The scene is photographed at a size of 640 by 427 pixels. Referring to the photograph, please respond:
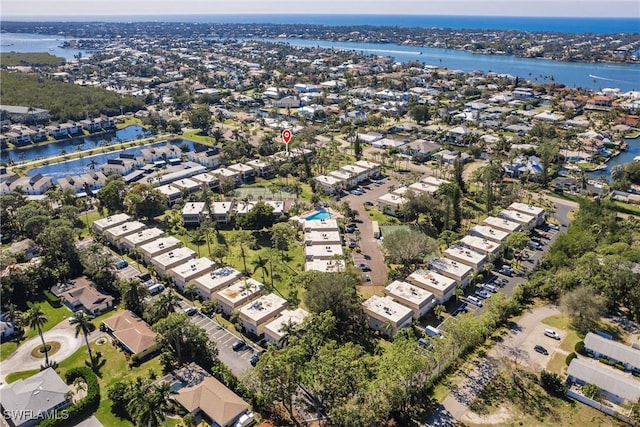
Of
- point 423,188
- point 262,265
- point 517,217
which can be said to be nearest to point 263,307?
point 262,265

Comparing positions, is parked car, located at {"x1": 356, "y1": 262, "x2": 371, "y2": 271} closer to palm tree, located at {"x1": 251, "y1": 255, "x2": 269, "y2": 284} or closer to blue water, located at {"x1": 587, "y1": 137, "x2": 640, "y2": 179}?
palm tree, located at {"x1": 251, "y1": 255, "x2": 269, "y2": 284}

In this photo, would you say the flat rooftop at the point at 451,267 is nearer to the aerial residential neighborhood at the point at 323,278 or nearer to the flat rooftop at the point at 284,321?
the aerial residential neighborhood at the point at 323,278

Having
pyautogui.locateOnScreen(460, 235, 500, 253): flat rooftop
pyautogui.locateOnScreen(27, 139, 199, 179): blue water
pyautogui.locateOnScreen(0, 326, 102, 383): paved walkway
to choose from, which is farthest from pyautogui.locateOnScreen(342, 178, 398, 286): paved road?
pyautogui.locateOnScreen(27, 139, 199, 179): blue water

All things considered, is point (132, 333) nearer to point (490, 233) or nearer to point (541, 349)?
point (541, 349)

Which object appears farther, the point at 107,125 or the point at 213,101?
the point at 213,101

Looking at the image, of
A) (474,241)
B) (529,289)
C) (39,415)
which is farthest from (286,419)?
(474,241)

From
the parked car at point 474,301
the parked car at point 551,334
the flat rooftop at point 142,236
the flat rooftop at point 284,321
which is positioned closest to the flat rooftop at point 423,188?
the parked car at point 474,301

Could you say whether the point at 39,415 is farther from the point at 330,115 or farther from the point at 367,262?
the point at 330,115
